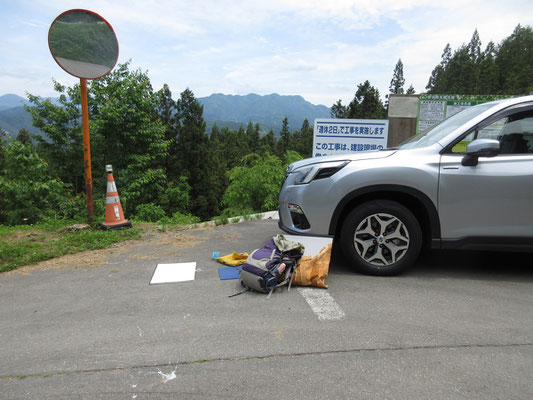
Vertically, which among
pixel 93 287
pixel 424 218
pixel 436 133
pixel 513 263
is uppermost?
pixel 436 133

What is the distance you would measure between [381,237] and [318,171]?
982 mm

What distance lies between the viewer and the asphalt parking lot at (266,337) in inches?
74.9

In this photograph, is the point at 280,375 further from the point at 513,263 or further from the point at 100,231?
the point at 100,231

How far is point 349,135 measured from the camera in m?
8.16

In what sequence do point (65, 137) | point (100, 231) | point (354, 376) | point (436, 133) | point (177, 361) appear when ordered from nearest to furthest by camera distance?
point (354, 376)
point (177, 361)
point (436, 133)
point (100, 231)
point (65, 137)

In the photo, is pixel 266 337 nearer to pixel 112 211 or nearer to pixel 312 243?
pixel 312 243

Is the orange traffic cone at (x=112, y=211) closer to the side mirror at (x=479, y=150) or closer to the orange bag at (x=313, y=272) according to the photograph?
the orange bag at (x=313, y=272)

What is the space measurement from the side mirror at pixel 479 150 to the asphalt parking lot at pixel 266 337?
1271 mm

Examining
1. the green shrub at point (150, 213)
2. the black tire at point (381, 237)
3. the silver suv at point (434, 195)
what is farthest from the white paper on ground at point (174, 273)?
the green shrub at point (150, 213)

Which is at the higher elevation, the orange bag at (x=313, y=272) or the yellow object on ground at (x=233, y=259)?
the orange bag at (x=313, y=272)

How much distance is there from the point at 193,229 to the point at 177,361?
4.05m

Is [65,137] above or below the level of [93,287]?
above

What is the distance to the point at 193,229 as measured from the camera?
6074mm

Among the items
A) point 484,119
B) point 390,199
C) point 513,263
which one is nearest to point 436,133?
point 484,119
